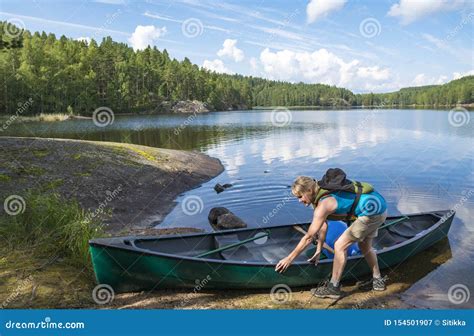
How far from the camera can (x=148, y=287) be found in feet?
25.8

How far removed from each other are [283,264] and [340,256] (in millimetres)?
1271

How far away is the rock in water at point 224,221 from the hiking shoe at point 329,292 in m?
5.41

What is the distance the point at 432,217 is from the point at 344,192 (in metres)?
6.08

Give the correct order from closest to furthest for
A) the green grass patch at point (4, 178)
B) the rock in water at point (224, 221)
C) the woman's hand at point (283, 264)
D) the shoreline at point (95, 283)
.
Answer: the shoreline at point (95, 283)
the woman's hand at point (283, 264)
the rock in water at point (224, 221)
the green grass patch at point (4, 178)

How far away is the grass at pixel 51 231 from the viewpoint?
8.13m

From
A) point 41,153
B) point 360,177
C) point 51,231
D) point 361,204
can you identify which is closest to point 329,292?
point 361,204

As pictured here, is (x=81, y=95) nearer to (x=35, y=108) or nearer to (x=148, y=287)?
(x=35, y=108)

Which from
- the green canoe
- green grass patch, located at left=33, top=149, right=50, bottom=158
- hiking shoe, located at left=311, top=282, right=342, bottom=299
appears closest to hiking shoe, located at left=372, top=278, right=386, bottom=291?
the green canoe

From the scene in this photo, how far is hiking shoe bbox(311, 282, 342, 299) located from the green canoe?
0.95ft

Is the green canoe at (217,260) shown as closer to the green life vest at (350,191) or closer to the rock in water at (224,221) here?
the green life vest at (350,191)

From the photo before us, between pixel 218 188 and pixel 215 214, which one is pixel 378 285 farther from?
pixel 218 188

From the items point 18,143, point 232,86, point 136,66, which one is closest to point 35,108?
point 136,66

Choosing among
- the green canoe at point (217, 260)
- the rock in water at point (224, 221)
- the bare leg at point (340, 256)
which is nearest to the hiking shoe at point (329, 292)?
the bare leg at point (340, 256)

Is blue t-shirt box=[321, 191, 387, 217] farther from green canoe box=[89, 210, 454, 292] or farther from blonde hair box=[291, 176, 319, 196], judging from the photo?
green canoe box=[89, 210, 454, 292]
